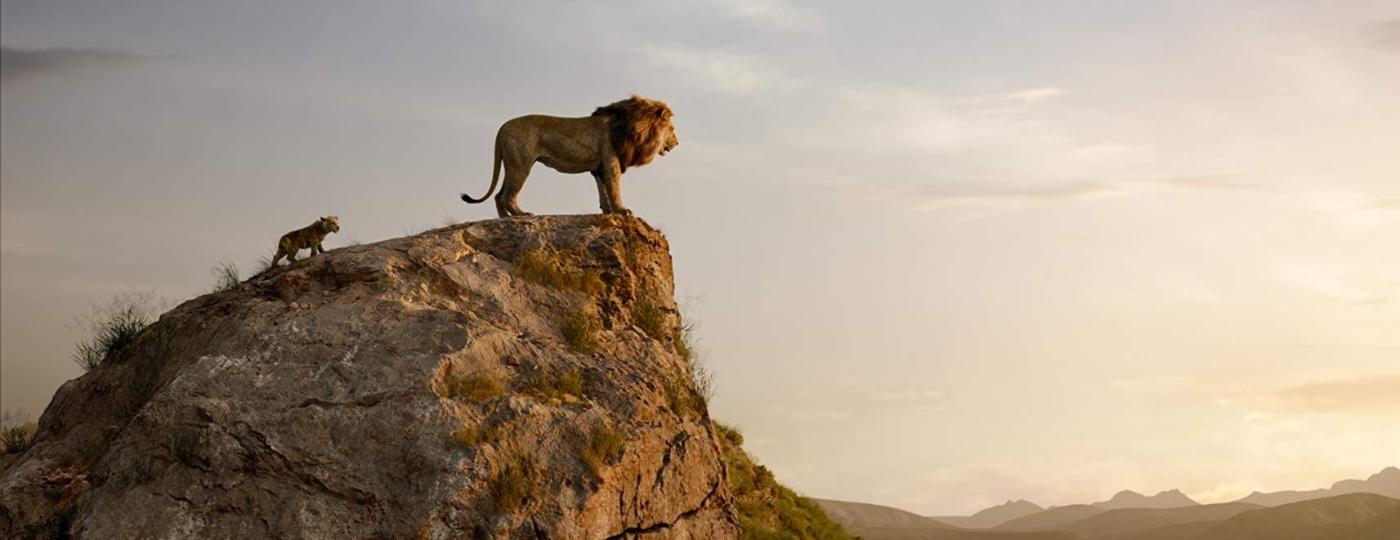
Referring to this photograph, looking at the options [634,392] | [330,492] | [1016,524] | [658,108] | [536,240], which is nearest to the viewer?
[330,492]

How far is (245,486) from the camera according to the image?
447 inches

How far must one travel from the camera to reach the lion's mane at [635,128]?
52.6 feet

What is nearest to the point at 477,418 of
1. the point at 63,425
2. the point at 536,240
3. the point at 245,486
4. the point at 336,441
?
the point at 336,441

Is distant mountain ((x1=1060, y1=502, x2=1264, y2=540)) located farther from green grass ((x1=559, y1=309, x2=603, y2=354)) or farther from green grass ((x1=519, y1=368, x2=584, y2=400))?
green grass ((x1=519, y1=368, x2=584, y2=400))

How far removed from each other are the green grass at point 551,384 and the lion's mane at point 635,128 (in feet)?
13.2

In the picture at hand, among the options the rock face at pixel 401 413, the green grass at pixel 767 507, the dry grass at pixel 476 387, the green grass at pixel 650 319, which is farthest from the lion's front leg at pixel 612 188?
the green grass at pixel 767 507

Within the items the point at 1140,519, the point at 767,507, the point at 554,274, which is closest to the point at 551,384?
the point at 554,274

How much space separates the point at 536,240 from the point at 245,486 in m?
5.05

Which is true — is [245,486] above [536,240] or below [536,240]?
below

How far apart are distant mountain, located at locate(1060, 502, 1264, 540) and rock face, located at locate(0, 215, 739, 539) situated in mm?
124457

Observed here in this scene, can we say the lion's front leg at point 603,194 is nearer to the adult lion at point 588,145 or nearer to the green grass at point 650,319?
the adult lion at point 588,145

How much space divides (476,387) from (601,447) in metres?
1.50

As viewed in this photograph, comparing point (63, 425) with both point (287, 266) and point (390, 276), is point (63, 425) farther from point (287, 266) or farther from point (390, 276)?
point (390, 276)

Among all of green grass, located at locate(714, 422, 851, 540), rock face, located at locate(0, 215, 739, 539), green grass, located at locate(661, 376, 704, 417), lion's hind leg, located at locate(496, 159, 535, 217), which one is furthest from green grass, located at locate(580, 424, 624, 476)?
green grass, located at locate(714, 422, 851, 540)
